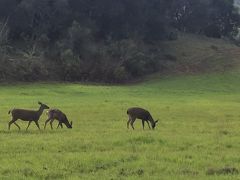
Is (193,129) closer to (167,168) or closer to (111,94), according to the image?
(167,168)

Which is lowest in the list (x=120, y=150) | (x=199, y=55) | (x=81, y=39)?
(x=120, y=150)

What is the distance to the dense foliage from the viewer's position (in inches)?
2689

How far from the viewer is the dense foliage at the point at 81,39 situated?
68.3m

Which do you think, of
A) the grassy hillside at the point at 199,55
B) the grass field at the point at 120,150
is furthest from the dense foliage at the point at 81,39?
the grass field at the point at 120,150

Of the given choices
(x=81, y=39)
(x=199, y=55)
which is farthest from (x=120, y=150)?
(x=199, y=55)

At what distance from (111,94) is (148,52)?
25.0m

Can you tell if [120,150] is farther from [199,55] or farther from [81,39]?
[199,55]

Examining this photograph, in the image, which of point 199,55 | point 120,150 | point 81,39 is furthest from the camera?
point 199,55

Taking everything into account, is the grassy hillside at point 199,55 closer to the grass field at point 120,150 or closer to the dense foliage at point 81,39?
the dense foliage at point 81,39

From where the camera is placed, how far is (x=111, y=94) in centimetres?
5425

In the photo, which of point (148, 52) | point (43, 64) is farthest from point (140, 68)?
point (43, 64)

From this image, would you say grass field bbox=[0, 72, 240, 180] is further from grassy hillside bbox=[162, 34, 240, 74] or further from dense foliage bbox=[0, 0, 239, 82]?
grassy hillside bbox=[162, 34, 240, 74]

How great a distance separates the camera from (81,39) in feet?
232

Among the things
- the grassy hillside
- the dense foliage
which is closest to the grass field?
the dense foliage
